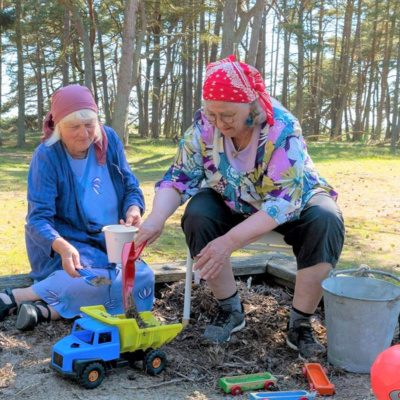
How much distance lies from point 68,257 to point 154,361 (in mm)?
678

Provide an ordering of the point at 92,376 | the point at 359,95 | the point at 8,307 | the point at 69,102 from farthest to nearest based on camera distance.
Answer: the point at 359,95
the point at 8,307
the point at 69,102
the point at 92,376

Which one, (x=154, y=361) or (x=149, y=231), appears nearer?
(x=154, y=361)

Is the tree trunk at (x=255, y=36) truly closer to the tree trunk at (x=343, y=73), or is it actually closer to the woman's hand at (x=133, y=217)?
the woman's hand at (x=133, y=217)

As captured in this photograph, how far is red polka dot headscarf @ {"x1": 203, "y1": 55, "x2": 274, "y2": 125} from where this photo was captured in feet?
7.26

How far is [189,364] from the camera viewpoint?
2.25 m

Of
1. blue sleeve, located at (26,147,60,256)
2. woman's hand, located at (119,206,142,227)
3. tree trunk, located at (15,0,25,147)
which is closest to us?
blue sleeve, located at (26,147,60,256)

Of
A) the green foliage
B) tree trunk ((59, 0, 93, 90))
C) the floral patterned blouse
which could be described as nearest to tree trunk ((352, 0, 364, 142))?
tree trunk ((59, 0, 93, 90))

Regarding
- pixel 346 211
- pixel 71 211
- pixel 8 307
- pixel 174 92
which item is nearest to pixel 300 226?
pixel 71 211

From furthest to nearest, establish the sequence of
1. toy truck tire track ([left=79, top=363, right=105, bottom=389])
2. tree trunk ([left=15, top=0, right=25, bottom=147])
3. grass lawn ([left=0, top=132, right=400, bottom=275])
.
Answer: tree trunk ([left=15, top=0, right=25, bottom=147])
grass lawn ([left=0, top=132, right=400, bottom=275])
toy truck tire track ([left=79, top=363, right=105, bottom=389])

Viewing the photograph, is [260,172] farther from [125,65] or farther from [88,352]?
[125,65]

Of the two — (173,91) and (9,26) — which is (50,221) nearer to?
(9,26)

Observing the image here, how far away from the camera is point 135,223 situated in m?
2.80

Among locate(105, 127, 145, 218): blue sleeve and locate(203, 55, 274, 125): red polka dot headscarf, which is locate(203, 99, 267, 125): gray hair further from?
locate(105, 127, 145, 218): blue sleeve

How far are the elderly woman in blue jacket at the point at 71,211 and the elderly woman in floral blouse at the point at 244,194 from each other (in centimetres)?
42
